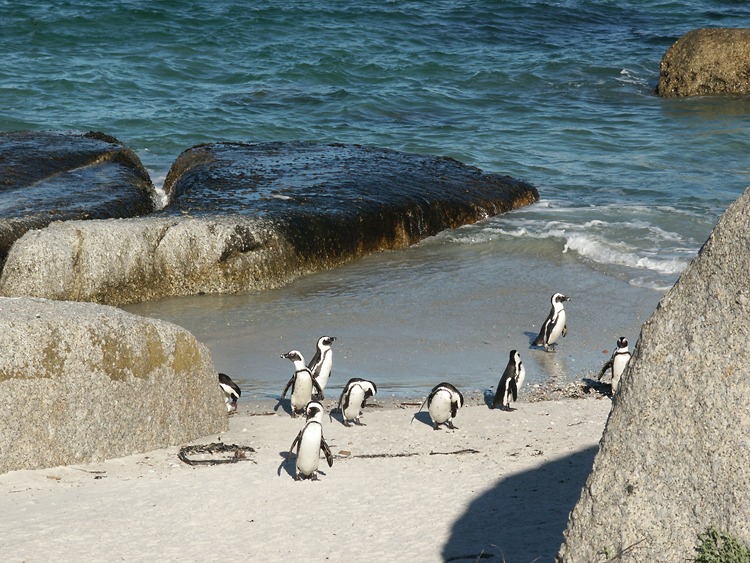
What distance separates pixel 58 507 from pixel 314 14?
27.4 meters

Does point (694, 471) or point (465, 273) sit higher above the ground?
point (694, 471)

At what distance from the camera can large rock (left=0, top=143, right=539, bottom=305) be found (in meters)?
10.9

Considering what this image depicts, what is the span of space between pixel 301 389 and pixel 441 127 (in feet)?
46.3

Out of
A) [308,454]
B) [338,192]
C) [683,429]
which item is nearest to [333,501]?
[308,454]

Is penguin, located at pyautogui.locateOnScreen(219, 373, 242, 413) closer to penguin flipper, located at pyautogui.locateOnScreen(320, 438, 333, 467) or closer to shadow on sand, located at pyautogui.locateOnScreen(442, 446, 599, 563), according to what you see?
penguin flipper, located at pyautogui.locateOnScreen(320, 438, 333, 467)

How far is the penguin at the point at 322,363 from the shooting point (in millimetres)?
8409

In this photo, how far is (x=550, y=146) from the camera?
1988 centimetres

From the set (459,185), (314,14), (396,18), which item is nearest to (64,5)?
(314,14)

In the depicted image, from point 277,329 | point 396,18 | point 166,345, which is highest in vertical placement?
point 396,18

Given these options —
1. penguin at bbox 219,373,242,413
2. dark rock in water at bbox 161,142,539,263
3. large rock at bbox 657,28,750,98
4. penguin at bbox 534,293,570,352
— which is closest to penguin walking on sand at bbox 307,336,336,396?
penguin at bbox 219,373,242,413

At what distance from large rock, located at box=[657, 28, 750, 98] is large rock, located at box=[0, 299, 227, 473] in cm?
1928

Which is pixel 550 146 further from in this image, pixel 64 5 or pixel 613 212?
pixel 64 5

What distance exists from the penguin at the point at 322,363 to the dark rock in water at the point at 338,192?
142 inches

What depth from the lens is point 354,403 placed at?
7.39 meters
